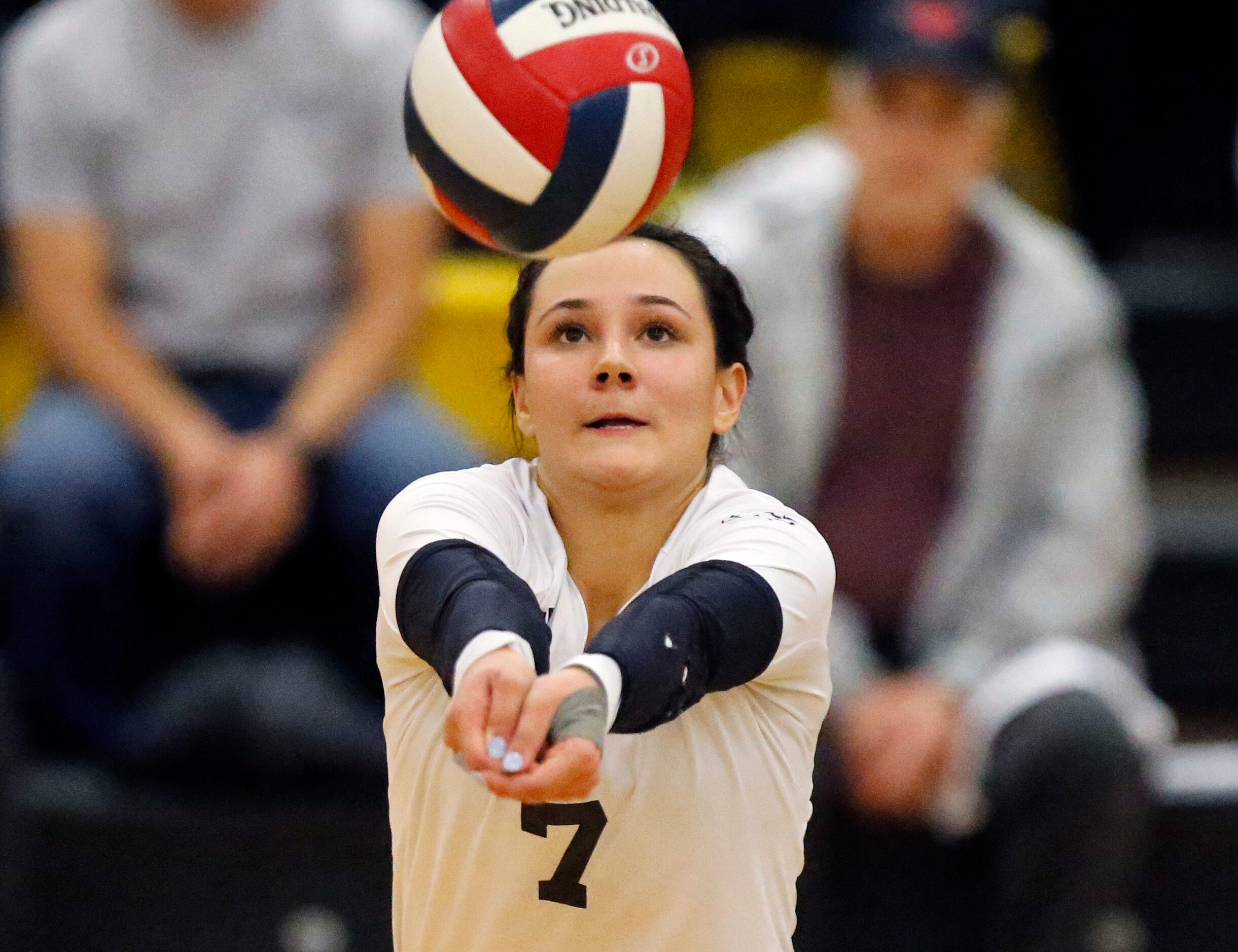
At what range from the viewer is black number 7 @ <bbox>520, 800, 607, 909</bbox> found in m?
1.77

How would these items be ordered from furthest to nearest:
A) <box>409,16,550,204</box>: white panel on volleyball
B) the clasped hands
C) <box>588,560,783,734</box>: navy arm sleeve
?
1. <box>409,16,550,204</box>: white panel on volleyball
2. <box>588,560,783,734</box>: navy arm sleeve
3. the clasped hands

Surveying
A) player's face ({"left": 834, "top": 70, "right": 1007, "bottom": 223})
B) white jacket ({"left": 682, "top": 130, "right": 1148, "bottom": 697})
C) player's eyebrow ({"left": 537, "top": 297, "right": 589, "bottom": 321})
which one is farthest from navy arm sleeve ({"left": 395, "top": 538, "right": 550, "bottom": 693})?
player's face ({"left": 834, "top": 70, "right": 1007, "bottom": 223})

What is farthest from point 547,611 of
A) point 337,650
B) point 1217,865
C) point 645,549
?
point 1217,865

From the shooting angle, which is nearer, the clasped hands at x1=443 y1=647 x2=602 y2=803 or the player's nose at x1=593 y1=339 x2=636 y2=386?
the clasped hands at x1=443 y1=647 x2=602 y2=803

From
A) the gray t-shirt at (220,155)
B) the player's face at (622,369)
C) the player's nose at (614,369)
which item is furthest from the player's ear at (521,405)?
the gray t-shirt at (220,155)

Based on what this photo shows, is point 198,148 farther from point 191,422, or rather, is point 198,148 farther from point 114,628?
point 114,628

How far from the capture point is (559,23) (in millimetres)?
1835

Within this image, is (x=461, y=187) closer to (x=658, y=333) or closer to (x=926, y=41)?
(x=658, y=333)

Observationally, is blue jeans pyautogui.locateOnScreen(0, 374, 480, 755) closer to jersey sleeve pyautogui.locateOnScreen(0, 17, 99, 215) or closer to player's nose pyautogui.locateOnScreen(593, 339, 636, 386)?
jersey sleeve pyautogui.locateOnScreen(0, 17, 99, 215)

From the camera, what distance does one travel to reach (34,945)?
11.7 feet

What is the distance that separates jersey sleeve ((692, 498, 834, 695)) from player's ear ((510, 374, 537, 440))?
0.67 ft

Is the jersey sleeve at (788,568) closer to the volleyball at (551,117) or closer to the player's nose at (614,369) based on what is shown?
the player's nose at (614,369)

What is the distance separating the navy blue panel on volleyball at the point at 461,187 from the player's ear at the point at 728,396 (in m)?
0.26

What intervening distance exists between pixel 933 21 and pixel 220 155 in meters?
1.39
